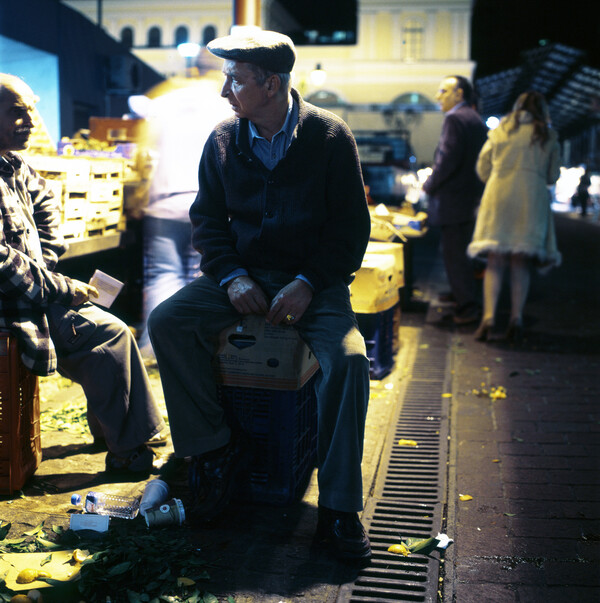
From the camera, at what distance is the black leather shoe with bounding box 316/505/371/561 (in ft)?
9.71

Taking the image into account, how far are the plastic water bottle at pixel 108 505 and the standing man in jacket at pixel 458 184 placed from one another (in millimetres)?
4886

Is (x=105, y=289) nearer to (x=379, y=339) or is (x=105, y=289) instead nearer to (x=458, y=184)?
(x=379, y=339)

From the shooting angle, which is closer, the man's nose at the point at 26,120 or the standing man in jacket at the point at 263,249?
the standing man in jacket at the point at 263,249

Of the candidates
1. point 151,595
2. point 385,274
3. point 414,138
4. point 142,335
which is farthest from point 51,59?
point 414,138

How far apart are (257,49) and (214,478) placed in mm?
1857

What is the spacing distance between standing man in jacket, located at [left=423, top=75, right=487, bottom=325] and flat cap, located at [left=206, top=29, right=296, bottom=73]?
4250 mm

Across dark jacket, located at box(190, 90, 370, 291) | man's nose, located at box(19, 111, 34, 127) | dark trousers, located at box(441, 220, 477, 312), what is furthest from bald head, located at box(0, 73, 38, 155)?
dark trousers, located at box(441, 220, 477, 312)

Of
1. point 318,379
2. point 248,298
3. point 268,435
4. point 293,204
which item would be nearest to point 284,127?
point 293,204

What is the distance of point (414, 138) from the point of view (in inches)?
2115

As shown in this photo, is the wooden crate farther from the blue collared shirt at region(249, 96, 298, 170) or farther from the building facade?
the building facade

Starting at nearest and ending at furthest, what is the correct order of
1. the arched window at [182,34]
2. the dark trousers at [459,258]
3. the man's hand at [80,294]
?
the man's hand at [80,294] → the dark trousers at [459,258] → the arched window at [182,34]

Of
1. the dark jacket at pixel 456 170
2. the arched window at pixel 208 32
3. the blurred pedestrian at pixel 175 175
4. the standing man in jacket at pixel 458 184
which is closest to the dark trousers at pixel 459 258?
the standing man in jacket at pixel 458 184

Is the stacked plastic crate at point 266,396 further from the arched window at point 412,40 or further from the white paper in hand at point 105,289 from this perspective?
the arched window at point 412,40

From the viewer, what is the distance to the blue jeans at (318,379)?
304cm
